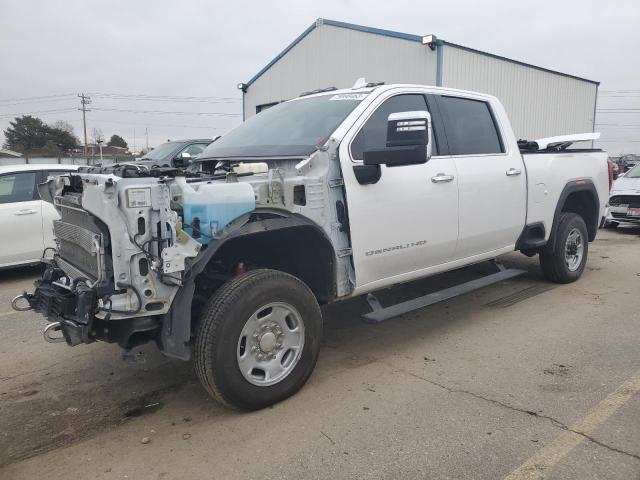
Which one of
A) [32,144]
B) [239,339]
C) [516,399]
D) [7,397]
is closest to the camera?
[239,339]

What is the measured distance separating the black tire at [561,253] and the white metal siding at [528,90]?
10264 mm

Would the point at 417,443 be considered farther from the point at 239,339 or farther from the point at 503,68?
the point at 503,68

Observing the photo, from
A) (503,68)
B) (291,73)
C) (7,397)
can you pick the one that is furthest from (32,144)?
(7,397)

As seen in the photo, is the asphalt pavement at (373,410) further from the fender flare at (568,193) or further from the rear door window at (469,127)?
the rear door window at (469,127)

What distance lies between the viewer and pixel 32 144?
5878 cm

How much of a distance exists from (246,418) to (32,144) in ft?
212

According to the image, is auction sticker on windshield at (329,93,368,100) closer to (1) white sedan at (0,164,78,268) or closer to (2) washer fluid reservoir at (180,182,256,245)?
(2) washer fluid reservoir at (180,182,256,245)

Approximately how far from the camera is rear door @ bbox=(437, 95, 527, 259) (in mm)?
4629

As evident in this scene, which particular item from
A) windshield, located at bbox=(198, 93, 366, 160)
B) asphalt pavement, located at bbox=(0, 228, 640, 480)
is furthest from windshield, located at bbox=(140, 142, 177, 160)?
windshield, located at bbox=(198, 93, 366, 160)

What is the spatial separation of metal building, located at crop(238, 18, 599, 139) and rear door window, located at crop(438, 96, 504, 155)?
→ 11121 millimetres

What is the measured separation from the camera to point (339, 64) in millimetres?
19422

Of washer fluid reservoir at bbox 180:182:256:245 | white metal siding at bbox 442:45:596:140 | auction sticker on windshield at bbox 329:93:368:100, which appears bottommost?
washer fluid reservoir at bbox 180:182:256:245

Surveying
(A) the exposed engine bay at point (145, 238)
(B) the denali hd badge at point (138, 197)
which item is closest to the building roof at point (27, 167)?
(A) the exposed engine bay at point (145, 238)

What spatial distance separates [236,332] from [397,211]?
5.16 feet
